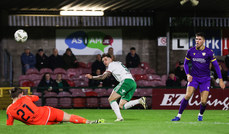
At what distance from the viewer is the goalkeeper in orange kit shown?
28.7 ft

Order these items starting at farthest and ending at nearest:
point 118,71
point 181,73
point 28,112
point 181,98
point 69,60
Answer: point 69,60 < point 181,73 < point 181,98 < point 118,71 < point 28,112

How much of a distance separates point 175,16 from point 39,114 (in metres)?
15.5

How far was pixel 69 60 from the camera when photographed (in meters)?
21.2

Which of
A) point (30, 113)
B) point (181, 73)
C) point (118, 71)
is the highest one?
point (118, 71)

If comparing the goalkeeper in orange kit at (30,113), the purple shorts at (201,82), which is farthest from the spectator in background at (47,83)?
the goalkeeper in orange kit at (30,113)

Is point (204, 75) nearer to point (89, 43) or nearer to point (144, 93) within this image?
point (144, 93)

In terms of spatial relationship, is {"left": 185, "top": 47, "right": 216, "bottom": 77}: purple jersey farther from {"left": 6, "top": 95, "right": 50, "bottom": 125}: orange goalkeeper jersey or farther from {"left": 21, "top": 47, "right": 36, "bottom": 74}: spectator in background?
{"left": 21, "top": 47, "right": 36, "bottom": 74}: spectator in background

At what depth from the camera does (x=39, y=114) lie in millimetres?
8836

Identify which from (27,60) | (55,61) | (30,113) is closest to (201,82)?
(30,113)

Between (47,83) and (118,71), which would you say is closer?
(118,71)

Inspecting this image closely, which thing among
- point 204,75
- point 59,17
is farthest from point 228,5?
point 204,75

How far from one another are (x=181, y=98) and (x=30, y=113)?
9.80 meters

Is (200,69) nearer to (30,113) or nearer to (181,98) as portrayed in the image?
(30,113)

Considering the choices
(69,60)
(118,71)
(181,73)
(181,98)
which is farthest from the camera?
(69,60)
